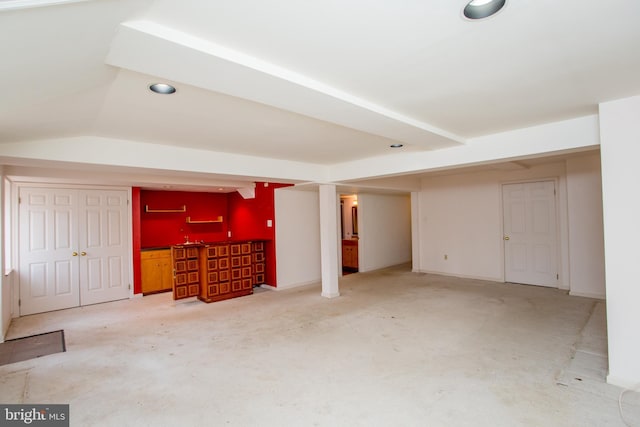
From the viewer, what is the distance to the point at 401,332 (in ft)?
12.4

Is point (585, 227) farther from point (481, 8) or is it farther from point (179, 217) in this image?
point (179, 217)

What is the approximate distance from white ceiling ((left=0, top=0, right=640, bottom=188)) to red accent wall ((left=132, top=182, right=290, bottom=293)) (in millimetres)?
3485

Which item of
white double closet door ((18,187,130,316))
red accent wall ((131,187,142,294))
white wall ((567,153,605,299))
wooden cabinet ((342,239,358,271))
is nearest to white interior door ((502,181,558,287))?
white wall ((567,153,605,299))

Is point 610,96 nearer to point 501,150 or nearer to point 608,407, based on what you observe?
point 501,150

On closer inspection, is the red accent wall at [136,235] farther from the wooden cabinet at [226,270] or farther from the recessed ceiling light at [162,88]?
the recessed ceiling light at [162,88]

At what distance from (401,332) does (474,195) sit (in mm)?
4190

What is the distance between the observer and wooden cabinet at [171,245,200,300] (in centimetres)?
533

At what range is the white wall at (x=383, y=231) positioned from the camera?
775 cm

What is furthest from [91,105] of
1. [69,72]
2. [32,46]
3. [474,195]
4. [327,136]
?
[474,195]

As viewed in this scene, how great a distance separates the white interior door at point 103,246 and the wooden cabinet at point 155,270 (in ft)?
0.93

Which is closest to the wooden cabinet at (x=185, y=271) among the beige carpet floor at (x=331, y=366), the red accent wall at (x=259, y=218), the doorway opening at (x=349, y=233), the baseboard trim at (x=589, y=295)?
the beige carpet floor at (x=331, y=366)

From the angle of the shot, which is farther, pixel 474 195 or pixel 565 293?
pixel 474 195

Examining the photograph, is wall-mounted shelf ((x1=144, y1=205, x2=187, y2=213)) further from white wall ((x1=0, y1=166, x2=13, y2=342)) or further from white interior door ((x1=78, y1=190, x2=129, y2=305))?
white wall ((x1=0, y1=166, x2=13, y2=342))

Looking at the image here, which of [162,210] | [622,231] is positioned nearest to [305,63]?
[622,231]
